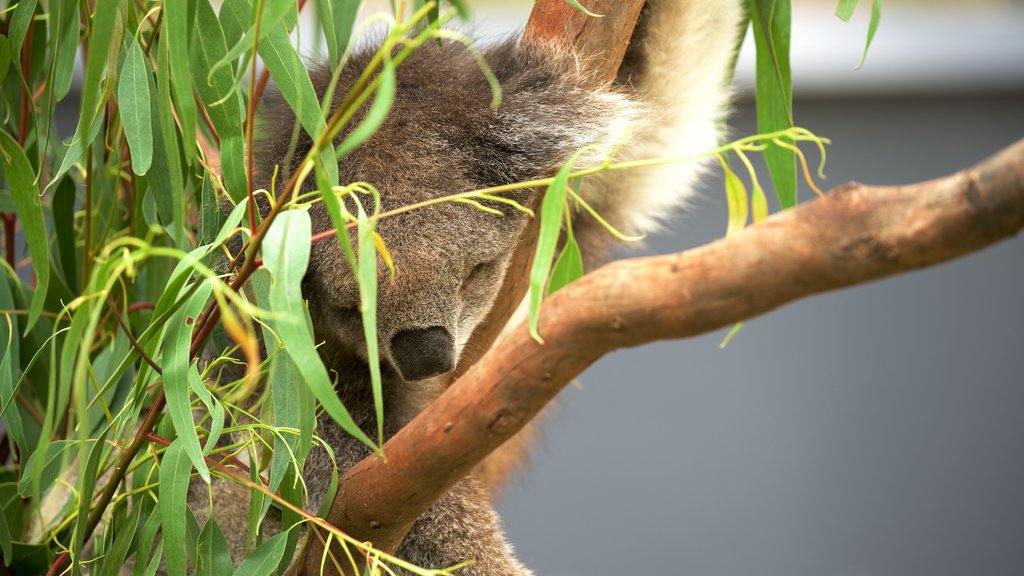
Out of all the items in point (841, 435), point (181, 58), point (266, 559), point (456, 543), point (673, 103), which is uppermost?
point (181, 58)

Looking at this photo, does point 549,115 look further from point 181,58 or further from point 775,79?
point 181,58

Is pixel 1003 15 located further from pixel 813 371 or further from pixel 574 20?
pixel 574 20

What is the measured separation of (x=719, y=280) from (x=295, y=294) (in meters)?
0.34

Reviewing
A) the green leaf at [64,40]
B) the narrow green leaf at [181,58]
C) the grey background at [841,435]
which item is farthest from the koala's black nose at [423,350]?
the grey background at [841,435]

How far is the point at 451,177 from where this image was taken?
1.28 metres

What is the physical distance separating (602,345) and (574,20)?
72 cm

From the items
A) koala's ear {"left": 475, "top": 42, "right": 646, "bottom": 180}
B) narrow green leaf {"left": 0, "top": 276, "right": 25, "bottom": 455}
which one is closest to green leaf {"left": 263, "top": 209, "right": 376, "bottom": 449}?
narrow green leaf {"left": 0, "top": 276, "right": 25, "bottom": 455}

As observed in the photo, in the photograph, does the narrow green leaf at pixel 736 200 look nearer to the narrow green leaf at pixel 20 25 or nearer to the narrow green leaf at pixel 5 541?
the narrow green leaf at pixel 20 25

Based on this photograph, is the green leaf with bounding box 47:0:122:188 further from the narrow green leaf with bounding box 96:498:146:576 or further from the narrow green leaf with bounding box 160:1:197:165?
the narrow green leaf with bounding box 96:498:146:576

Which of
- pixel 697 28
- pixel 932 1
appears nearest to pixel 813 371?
pixel 932 1

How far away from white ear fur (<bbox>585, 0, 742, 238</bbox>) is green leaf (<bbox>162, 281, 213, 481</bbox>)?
Answer: 0.80m

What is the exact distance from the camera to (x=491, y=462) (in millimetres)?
2006

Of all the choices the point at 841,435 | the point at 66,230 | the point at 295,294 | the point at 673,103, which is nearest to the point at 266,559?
the point at 295,294

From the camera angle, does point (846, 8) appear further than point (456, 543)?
No
